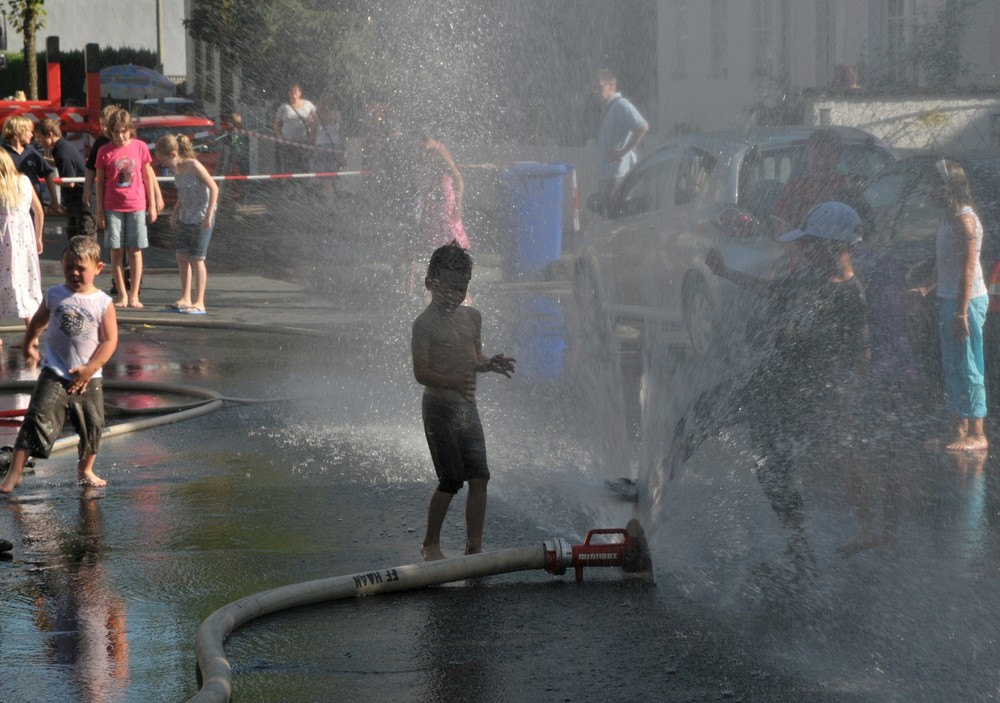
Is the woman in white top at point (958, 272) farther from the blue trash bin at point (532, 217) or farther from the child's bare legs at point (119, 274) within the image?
the child's bare legs at point (119, 274)

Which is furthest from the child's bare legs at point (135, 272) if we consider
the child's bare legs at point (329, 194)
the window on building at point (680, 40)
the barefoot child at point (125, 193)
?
the window on building at point (680, 40)

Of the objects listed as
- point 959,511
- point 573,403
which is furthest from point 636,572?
point 573,403

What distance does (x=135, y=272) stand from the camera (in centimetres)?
1483

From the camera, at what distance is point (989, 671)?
4.90m

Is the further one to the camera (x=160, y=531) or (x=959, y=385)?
(x=160, y=531)

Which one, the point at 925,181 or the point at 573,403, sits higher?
the point at 925,181

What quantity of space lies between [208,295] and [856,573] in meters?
11.9

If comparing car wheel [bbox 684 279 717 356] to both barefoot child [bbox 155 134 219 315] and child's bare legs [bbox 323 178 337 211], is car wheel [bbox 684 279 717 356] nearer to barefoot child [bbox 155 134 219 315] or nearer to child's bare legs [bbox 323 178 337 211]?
barefoot child [bbox 155 134 219 315]

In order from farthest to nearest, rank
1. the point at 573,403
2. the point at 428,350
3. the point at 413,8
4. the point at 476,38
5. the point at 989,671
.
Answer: the point at 413,8
the point at 476,38
the point at 573,403
the point at 428,350
the point at 989,671

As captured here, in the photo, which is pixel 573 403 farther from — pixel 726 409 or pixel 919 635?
pixel 919 635

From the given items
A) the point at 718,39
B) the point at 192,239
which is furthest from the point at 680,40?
the point at 192,239

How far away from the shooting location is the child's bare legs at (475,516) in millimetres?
6129

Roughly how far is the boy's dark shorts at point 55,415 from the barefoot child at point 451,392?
7.28 feet

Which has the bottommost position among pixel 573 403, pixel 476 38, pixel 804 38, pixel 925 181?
pixel 573 403
